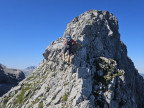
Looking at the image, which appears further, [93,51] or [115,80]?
[93,51]

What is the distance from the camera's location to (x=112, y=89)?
21781 mm

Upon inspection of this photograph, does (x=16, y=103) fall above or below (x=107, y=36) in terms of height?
below

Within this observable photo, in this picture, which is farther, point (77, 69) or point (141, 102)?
point (141, 102)

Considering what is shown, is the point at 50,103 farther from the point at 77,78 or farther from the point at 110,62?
the point at 110,62

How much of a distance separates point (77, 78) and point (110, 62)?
32.5 feet

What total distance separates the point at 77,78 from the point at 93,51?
12.4 metres

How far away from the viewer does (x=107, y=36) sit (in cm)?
3919

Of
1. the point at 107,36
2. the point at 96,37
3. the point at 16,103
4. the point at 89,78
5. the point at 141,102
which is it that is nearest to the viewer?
the point at 89,78

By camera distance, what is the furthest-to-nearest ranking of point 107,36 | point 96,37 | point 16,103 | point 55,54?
point 107,36 < point 96,37 < point 55,54 < point 16,103

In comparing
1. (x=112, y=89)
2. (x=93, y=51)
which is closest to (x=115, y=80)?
(x=112, y=89)

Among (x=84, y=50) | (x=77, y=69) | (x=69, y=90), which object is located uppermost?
(x=84, y=50)

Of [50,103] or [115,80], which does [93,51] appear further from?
[50,103]

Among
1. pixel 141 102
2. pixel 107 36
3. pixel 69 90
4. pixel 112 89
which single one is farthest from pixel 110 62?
pixel 141 102

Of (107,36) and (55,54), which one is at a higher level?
(107,36)
